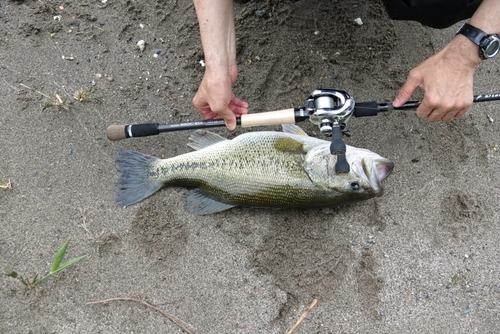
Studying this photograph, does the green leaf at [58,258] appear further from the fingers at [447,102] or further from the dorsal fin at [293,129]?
the fingers at [447,102]

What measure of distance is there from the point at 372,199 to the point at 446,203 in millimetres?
571

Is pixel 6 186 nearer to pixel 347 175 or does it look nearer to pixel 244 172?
pixel 244 172

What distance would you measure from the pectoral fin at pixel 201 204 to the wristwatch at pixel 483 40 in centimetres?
196

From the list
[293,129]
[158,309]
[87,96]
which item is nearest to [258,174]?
[293,129]

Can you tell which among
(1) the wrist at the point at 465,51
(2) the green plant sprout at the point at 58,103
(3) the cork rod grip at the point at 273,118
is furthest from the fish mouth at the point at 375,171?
(2) the green plant sprout at the point at 58,103

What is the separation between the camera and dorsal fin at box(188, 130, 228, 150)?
3399mm

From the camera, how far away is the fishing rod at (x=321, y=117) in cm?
274

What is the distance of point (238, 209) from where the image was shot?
3275mm

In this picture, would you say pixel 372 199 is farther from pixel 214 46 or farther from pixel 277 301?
pixel 214 46

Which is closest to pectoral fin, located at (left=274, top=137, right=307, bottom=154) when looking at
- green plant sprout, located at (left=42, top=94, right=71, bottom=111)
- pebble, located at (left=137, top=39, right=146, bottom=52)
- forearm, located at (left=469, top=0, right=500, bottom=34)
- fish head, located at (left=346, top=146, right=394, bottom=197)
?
fish head, located at (left=346, top=146, right=394, bottom=197)

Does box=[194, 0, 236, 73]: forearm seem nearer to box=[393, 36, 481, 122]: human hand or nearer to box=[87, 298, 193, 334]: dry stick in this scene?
box=[393, 36, 481, 122]: human hand

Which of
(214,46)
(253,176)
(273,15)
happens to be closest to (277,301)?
(253,176)

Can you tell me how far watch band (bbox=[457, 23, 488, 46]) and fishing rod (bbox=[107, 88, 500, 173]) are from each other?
17.8 inches

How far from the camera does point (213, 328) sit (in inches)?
116
